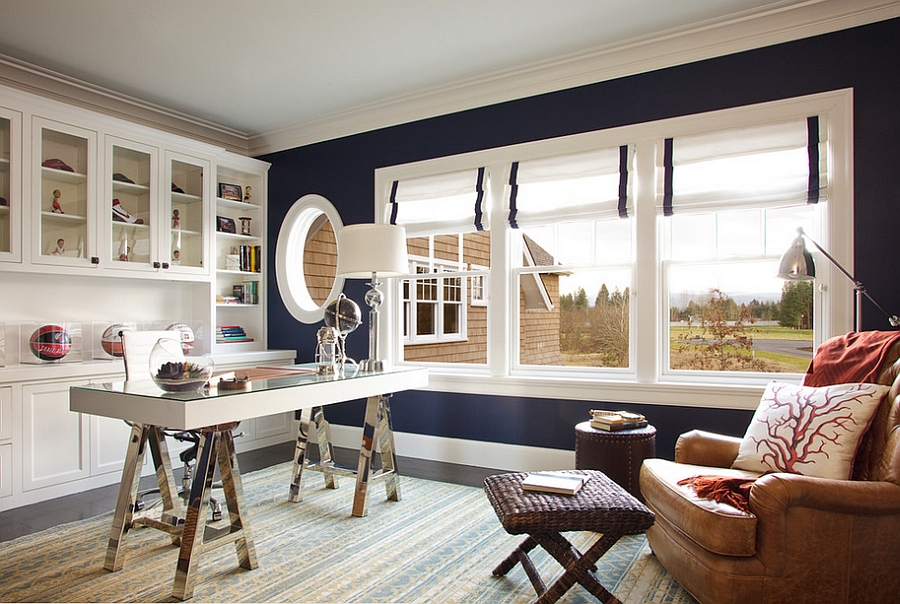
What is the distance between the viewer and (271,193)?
5.61 m

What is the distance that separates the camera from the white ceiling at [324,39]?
10.8 ft

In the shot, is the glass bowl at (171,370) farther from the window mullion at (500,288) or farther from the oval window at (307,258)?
the oval window at (307,258)

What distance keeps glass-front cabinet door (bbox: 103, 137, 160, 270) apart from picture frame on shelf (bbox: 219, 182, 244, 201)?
0.76 meters

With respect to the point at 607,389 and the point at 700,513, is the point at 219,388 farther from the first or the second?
the point at 607,389

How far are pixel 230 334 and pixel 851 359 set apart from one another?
15.0 feet

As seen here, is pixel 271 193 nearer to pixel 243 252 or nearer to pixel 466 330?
pixel 243 252

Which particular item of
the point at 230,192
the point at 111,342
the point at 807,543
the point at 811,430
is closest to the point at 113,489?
the point at 111,342

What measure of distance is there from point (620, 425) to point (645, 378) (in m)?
0.67

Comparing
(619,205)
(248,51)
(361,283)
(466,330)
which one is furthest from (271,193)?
(619,205)

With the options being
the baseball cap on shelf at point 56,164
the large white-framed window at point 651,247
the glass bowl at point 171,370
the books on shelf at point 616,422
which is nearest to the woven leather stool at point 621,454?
the books on shelf at point 616,422

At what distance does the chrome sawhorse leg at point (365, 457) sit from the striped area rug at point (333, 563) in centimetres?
11

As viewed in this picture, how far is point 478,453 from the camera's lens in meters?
4.37

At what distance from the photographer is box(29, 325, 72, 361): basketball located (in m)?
3.87

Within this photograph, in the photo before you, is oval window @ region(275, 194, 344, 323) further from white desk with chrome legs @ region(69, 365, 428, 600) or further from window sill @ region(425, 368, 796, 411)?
white desk with chrome legs @ region(69, 365, 428, 600)
